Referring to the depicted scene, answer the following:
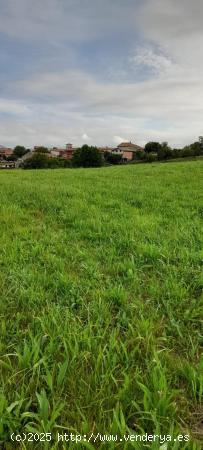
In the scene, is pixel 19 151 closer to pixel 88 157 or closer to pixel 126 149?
pixel 126 149

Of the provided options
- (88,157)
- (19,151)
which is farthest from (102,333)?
(19,151)

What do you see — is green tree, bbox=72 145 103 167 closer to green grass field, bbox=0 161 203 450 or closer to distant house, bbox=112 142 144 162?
green grass field, bbox=0 161 203 450

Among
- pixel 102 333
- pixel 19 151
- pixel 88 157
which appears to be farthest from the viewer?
pixel 19 151

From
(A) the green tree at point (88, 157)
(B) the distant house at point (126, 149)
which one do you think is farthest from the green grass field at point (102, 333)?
(B) the distant house at point (126, 149)

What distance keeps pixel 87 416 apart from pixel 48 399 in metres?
0.26

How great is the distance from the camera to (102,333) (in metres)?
2.51

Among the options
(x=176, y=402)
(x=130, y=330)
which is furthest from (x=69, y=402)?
(x=130, y=330)

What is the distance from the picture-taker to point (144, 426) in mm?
1735

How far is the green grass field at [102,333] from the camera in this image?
1.77 metres

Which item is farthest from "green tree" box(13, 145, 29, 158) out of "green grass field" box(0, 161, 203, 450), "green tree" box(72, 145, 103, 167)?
"green grass field" box(0, 161, 203, 450)

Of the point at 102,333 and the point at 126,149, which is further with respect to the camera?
the point at 126,149

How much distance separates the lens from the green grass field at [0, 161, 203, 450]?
5.81 ft

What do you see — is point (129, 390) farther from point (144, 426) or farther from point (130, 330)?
point (130, 330)

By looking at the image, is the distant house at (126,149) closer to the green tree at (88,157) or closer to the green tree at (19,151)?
the green tree at (19,151)
